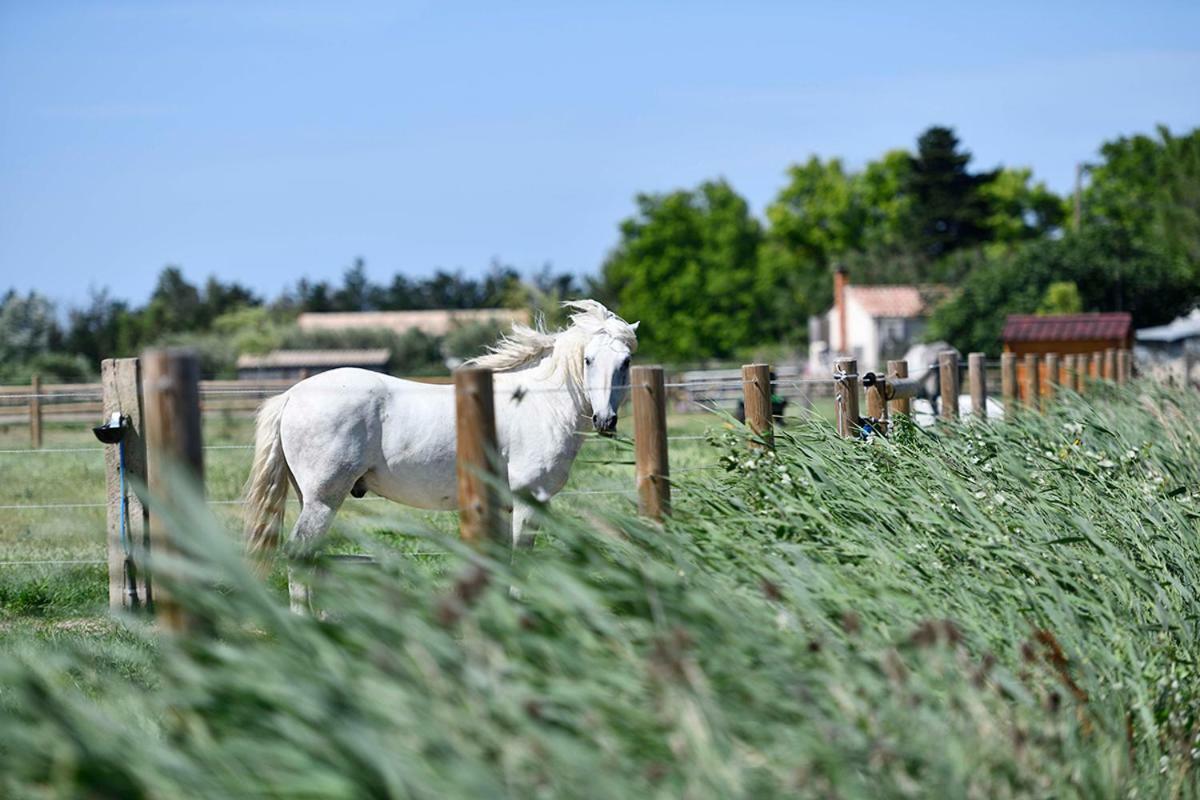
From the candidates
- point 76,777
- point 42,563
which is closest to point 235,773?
point 76,777

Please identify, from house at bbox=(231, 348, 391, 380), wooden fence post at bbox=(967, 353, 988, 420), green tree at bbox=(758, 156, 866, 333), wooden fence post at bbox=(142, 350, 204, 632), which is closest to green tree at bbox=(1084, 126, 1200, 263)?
green tree at bbox=(758, 156, 866, 333)

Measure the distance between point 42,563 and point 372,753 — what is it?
22.0 ft

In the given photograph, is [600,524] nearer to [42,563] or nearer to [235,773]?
[235,773]

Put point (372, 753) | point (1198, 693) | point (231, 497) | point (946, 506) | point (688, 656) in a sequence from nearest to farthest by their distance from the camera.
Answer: point (372, 753) → point (688, 656) → point (1198, 693) → point (946, 506) → point (231, 497)

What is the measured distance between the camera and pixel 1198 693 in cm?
434

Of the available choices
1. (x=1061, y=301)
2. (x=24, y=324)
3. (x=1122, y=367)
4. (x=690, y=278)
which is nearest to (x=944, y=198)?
(x=690, y=278)

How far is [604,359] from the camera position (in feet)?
23.7

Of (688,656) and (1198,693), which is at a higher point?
(688,656)

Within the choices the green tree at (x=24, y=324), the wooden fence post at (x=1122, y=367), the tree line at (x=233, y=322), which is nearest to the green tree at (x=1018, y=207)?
the tree line at (x=233, y=322)

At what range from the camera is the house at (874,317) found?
58562mm

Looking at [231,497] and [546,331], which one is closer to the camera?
[546,331]

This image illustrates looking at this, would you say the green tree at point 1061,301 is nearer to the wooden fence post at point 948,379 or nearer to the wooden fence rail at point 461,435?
the wooden fence post at point 948,379

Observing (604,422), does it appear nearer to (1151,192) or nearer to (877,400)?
(877,400)

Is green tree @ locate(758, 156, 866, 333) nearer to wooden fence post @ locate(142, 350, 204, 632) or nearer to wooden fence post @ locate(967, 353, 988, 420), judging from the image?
wooden fence post @ locate(967, 353, 988, 420)
